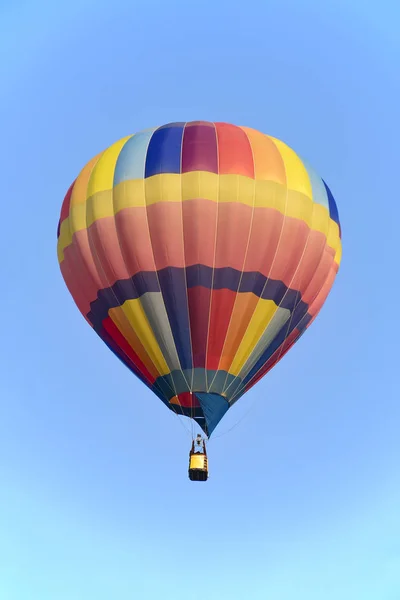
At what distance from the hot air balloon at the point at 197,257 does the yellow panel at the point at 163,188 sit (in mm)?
18

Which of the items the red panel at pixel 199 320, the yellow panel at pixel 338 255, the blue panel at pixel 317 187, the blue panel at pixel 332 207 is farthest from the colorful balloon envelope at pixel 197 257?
the yellow panel at pixel 338 255

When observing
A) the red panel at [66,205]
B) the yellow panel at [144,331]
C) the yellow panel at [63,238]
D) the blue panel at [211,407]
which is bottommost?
the blue panel at [211,407]

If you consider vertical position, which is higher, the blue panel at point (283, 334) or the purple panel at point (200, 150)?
the purple panel at point (200, 150)

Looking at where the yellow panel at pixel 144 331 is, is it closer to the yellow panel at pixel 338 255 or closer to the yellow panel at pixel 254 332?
the yellow panel at pixel 254 332

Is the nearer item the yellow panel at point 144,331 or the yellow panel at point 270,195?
the yellow panel at point 144,331

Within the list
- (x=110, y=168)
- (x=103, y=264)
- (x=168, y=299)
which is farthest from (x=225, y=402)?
(x=110, y=168)

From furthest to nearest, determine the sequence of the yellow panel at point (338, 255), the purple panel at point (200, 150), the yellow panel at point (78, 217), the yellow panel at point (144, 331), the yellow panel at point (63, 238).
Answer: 1. the yellow panel at point (338, 255)
2. the yellow panel at point (63, 238)
3. the yellow panel at point (78, 217)
4. the purple panel at point (200, 150)
5. the yellow panel at point (144, 331)

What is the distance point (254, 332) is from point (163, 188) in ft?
9.84

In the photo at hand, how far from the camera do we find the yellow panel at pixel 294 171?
18438mm

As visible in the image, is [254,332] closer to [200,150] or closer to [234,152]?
[234,152]

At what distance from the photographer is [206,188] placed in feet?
58.4

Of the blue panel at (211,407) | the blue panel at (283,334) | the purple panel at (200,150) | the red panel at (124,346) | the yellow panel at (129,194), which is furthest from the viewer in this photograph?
the blue panel at (283,334)

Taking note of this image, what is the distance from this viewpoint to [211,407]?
693 inches

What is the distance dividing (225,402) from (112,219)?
12.5ft
